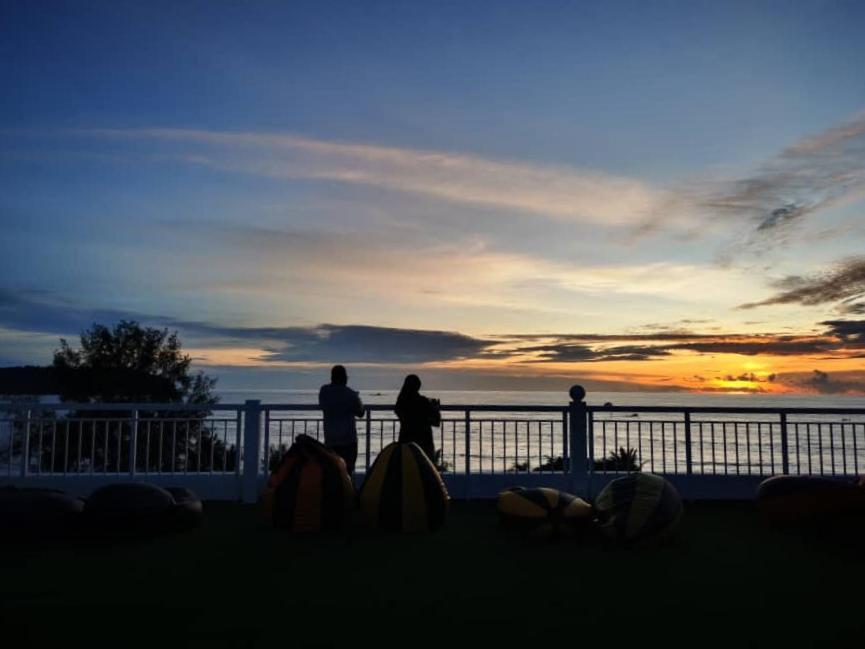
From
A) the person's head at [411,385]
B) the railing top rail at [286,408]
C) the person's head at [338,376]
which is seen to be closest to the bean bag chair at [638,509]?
the railing top rail at [286,408]

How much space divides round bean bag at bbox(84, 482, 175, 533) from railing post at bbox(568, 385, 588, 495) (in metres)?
5.04

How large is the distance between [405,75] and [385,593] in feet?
26.7

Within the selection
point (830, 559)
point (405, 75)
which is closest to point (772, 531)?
point (830, 559)

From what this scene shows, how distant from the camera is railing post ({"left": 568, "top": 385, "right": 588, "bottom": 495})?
9.25 metres

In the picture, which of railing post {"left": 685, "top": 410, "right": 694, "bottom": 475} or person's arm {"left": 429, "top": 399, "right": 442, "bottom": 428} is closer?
person's arm {"left": 429, "top": 399, "right": 442, "bottom": 428}

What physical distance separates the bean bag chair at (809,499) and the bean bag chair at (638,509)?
132cm

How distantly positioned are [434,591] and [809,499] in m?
4.40

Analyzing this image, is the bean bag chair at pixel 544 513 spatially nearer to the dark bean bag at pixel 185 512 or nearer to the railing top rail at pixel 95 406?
the dark bean bag at pixel 185 512

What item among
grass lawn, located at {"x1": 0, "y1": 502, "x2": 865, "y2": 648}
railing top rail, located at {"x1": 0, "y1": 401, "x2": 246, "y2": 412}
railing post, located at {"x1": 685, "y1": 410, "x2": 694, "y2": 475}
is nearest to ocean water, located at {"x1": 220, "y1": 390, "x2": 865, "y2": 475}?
railing post, located at {"x1": 685, "y1": 410, "x2": 694, "y2": 475}

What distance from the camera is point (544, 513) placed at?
6.77 m

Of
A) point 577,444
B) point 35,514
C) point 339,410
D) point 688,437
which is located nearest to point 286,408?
point 339,410

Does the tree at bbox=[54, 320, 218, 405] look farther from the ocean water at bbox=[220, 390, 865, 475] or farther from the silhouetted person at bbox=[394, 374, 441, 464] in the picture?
the silhouetted person at bbox=[394, 374, 441, 464]

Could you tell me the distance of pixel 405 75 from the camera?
10.6 meters

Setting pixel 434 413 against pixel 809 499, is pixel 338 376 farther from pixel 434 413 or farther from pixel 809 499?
pixel 809 499
